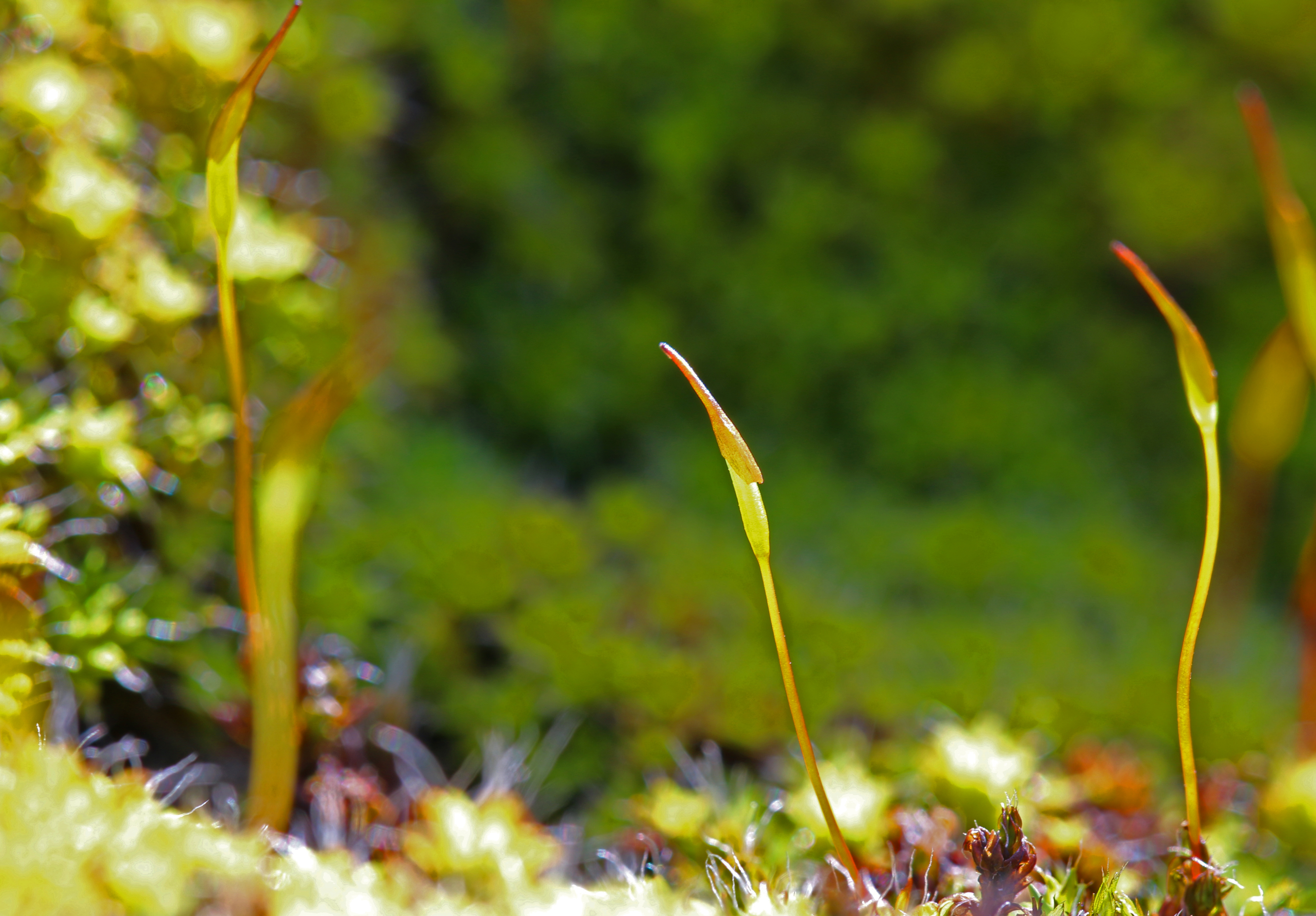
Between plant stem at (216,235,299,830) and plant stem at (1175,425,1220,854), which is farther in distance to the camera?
plant stem at (216,235,299,830)

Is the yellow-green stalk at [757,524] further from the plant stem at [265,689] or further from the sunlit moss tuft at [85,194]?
the sunlit moss tuft at [85,194]

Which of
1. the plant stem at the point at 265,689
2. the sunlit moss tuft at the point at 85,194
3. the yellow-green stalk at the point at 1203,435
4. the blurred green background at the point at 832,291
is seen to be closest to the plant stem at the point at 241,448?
the plant stem at the point at 265,689

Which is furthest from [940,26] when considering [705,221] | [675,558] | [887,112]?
[675,558]

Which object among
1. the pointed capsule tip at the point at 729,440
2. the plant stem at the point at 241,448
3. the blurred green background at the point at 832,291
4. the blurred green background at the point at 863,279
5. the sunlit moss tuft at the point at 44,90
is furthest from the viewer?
the blurred green background at the point at 863,279

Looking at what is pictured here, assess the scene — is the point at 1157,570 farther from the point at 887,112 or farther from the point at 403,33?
the point at 403,33

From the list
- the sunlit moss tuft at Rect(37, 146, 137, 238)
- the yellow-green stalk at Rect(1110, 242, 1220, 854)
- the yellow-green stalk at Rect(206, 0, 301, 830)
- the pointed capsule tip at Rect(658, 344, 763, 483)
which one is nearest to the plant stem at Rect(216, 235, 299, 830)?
the yellow-green stalk at Rect(206, 0, 301, 830)

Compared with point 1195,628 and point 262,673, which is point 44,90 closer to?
point 262,673

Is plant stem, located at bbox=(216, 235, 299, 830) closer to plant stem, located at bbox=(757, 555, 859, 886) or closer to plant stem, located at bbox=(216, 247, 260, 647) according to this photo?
plant stem, located at bbox=(216, 247, 260, 647)
